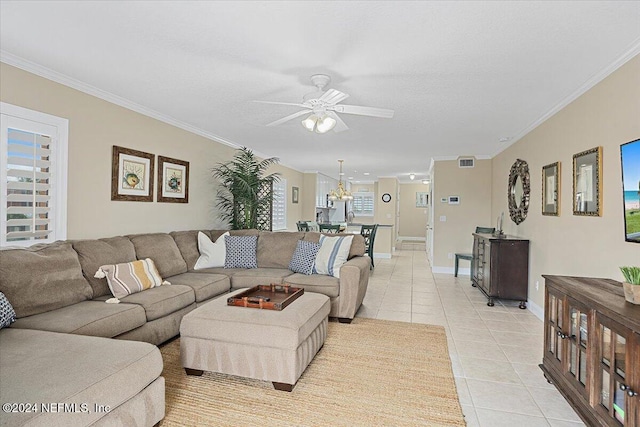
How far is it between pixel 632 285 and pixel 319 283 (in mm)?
2628

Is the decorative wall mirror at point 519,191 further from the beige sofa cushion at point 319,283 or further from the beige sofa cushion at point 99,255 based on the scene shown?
the beige sofa cushion at point 99,255

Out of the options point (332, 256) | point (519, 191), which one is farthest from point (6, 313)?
point (519, 191)

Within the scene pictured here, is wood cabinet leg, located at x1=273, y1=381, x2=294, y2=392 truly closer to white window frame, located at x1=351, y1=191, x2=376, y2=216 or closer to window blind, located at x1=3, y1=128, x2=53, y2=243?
window blind, located at x1=3, y1=128, x2=53, y2=243

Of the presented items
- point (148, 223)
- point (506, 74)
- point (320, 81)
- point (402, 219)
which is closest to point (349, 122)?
point (320, 81)

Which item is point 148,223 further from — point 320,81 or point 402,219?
point 402,219

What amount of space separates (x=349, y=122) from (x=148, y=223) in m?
2.81

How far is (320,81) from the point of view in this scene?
2.89 metres

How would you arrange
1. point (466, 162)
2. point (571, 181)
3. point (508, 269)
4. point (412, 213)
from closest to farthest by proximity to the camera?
point (571, 181), point (508, 269), point (466, 162), point (412, 213)

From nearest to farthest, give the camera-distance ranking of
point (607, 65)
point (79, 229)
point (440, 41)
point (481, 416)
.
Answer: point (481, 416) < point (440, 41) < point (607, 65) < point (79, 229)

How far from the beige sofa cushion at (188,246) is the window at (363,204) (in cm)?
991

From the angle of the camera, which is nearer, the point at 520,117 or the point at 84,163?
the point at 84,163

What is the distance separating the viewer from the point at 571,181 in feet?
10.8

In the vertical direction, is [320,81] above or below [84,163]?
above

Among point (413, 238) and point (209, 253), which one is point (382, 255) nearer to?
point (413, 238)
